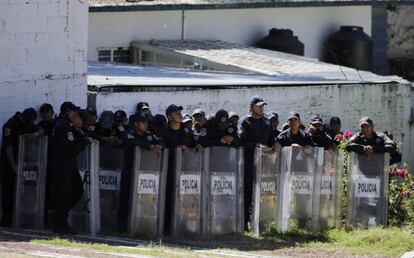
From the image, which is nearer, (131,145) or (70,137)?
(70,137)

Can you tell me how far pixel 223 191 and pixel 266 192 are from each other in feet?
2.10

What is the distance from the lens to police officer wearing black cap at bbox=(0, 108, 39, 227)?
15820 millimetres

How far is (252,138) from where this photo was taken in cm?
1639

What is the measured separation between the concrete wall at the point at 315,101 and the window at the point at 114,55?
6258 millimetres

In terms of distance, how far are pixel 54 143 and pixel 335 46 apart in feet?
54.1

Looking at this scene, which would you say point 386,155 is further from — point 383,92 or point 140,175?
point 383,92

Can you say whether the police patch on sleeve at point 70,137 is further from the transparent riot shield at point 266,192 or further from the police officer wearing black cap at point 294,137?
the police officer wearing black cap at point 294,137

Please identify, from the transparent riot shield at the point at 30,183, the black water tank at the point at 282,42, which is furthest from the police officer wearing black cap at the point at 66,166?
the black water tank at the point at 282,42

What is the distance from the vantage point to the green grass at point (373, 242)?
1509 cm

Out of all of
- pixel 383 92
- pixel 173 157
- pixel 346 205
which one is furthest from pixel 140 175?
pixel 383 92

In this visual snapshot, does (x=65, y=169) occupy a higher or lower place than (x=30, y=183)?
higher

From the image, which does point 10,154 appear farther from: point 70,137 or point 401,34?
point 401,34

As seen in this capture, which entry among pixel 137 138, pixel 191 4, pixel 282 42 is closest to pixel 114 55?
pixel 191 4

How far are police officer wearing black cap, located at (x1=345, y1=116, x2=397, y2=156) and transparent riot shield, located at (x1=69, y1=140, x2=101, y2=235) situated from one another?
327 centimetres
